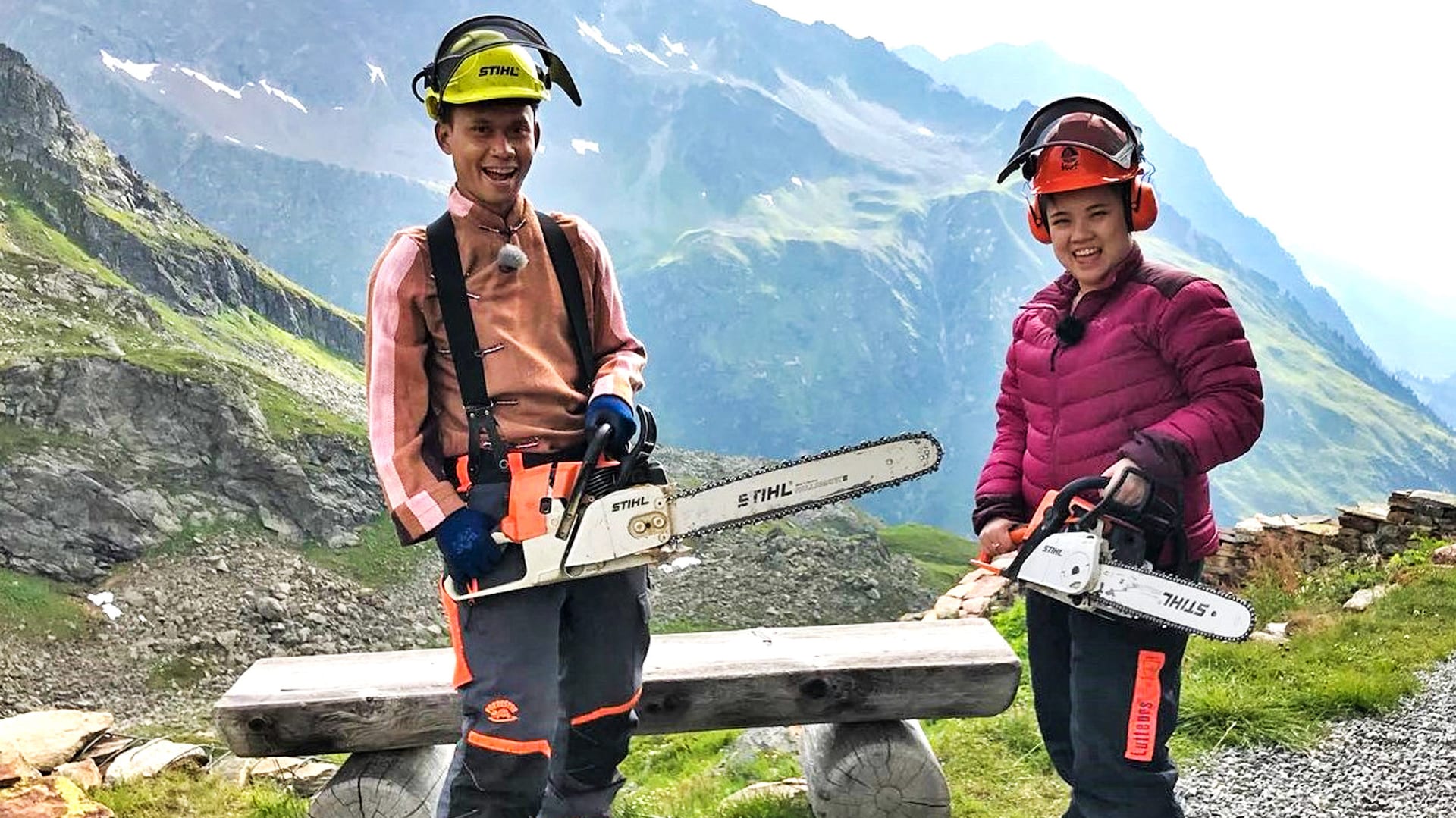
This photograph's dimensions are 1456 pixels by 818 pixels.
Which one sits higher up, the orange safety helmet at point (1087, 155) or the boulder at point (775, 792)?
the orange safety helmet at point (1087, 155)

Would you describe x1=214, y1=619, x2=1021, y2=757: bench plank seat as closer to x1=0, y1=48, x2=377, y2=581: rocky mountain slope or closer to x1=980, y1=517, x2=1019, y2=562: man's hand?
x1=980, y1=517, x2=1019, y2=562: man's hand

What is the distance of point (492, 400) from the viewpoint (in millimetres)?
3189

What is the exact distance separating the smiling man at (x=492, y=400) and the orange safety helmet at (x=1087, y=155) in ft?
5.36

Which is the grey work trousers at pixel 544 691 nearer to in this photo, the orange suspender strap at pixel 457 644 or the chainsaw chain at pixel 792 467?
the orange suspender strap at pixel 457 644

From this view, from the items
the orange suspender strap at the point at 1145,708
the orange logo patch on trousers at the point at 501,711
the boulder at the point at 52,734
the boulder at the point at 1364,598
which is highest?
the orange suspender strap at the point at 1145,708

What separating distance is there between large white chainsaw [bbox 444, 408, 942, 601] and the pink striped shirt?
0.72 feet

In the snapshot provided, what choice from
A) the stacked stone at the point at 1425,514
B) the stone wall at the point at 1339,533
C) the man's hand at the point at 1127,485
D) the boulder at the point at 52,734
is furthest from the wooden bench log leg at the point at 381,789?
the stacked stone at the point at 1425,514

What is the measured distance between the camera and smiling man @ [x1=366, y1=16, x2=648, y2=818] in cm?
307

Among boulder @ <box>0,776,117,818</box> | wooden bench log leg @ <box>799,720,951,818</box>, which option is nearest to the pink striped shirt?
wooden bench log leg @ <box>799,720,951,818</box>

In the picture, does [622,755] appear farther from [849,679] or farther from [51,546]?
[51,546]

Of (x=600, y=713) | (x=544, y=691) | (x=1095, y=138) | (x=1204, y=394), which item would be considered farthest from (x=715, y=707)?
(x=1095, y=138)

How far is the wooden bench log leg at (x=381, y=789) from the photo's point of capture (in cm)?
425

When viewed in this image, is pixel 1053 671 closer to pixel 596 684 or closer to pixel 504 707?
pixel 596 684

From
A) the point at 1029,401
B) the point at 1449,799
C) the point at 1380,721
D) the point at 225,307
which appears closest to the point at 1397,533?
the point at 1380,721
